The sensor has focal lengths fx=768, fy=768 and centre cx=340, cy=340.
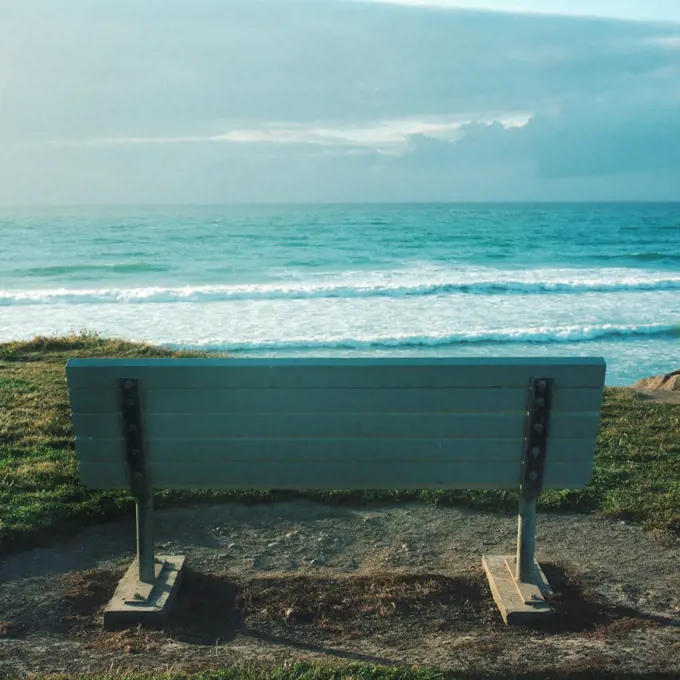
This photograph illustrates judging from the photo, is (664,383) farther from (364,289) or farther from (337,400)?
(364,289)

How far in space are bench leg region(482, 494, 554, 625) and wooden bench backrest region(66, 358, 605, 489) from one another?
28 cm

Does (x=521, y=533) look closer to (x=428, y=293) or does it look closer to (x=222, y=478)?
(x=222, y=478)

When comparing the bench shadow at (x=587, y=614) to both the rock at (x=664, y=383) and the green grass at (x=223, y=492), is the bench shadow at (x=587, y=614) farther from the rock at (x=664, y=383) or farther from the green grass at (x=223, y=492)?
the rock at (x=664, y=383)

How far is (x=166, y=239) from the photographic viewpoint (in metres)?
45.0

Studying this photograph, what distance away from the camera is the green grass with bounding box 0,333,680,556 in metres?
4.05

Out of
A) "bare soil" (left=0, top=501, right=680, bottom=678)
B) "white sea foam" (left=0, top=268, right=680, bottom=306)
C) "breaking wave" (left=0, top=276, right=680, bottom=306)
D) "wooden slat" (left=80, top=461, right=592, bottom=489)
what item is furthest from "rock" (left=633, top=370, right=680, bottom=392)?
→ "breaking wave" (left=0, top=276, right=680, bottom=306)

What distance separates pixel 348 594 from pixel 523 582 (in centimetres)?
72

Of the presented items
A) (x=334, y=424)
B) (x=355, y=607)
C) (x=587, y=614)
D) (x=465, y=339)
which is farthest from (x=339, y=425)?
(x=465, y=339)

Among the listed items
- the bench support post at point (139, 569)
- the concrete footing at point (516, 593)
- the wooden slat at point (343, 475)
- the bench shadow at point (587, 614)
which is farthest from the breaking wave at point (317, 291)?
the wooden slat at point (343, 475)

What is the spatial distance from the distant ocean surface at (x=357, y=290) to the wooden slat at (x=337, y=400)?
8770 mm

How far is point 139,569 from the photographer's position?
3178 mm

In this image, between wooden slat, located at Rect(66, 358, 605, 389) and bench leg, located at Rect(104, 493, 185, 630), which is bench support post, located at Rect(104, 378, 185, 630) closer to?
bench leg, located at Rect(104, 493, 185, 630)

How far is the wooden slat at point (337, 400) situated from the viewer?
2760mm

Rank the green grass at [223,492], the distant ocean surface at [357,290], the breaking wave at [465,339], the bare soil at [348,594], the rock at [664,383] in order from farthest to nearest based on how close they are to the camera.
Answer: the distant ocean surface at [357,290]
the breaking wave at [465,339]
the rock at [664,383]
the green grass at [223,492]
the bare soil at [348,594]
